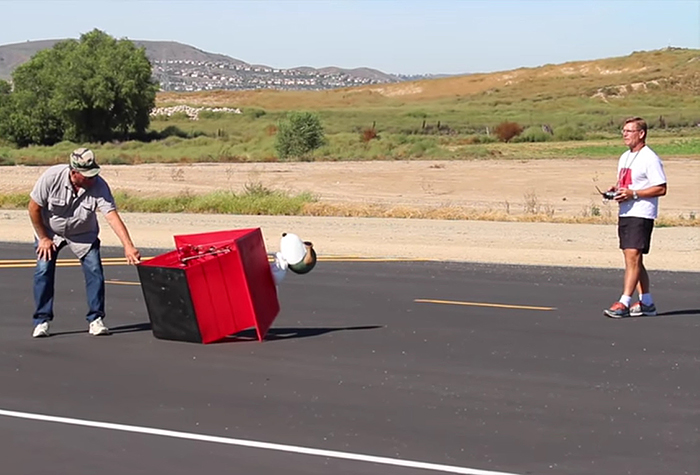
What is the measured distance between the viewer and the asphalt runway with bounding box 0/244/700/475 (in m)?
7.47

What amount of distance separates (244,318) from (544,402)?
326 cm

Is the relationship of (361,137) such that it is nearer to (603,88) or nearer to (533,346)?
(533,346)

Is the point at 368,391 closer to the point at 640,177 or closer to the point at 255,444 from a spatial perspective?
the point at 255,444

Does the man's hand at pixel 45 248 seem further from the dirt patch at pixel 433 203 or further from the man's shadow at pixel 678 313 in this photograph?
the dirt patch at pixel 433 203

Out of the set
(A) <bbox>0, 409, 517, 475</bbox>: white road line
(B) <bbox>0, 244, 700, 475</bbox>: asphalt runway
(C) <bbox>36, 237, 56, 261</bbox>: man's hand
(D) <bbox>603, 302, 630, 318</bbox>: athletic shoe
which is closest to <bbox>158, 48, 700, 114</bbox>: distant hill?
(D) <bbox>603, 302, 630, 318</bbox>: athletic shoe

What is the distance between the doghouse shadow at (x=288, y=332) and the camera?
38.0ft

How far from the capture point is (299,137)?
64.7m

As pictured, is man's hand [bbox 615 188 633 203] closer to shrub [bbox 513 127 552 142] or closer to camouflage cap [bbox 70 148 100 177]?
camouflage cap [bbox 70 148 100 177]

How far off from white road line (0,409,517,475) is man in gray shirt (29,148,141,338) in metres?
2.59

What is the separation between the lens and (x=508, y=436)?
7.97 meters

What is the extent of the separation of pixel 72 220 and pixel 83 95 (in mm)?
76093

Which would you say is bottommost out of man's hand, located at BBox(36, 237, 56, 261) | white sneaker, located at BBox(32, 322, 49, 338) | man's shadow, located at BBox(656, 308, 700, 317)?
man's shadow, located at BBox(656, 308, 700, 317)

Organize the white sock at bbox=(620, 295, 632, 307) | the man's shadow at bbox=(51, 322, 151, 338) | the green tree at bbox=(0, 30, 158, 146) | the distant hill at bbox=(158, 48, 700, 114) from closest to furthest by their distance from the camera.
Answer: the man's shadow at bbox=(51, 322, 151, 338)
the white sock at bbox=(620, 295, 632, 307)
the green tree at bbox=(0, 30, 158, 146)
the distant hill at bbox=(158, 48, 700, 114)

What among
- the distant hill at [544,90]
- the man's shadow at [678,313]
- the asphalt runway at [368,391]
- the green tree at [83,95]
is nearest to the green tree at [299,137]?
the green tree at [83,95]
